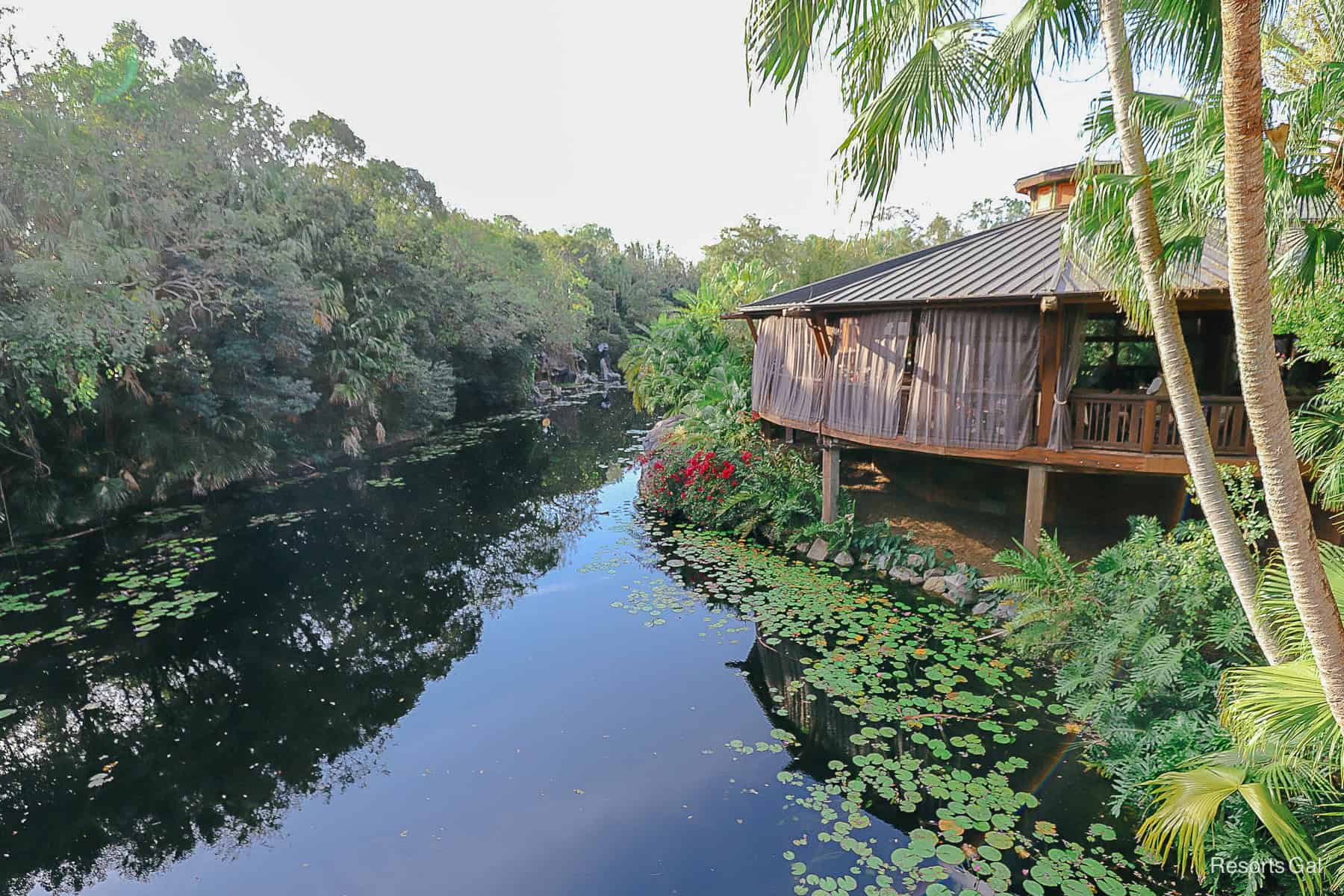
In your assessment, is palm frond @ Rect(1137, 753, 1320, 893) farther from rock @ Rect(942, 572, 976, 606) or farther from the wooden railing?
the wooden railing

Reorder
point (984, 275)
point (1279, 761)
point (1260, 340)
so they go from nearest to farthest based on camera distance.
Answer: point (1260, 340) → point (1279, 761) → point (984, 275)

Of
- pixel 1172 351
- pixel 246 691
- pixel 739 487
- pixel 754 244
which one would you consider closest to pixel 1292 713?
pixel 1172 351

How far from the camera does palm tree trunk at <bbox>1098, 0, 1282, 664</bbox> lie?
372cm

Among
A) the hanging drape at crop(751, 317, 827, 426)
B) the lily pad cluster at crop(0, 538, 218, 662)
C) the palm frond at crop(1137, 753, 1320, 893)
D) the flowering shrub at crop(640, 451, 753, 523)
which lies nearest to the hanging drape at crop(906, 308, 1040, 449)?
the hanging drape at crop(751, 317, 827, 426)

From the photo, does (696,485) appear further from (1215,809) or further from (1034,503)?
(1215,809)

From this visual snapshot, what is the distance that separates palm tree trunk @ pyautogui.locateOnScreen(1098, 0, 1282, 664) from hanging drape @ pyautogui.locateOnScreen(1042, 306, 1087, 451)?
4317 millimetres

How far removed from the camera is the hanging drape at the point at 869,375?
9117mm

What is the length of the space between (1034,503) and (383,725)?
8.11 meters

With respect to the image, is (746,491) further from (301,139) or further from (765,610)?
(301,139)

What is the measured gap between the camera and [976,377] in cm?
838

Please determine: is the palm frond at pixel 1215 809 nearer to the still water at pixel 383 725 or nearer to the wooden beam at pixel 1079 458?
the still water at pixel 383 725

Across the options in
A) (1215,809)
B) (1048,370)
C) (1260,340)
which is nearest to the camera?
(1260,340)

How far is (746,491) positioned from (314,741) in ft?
24.2

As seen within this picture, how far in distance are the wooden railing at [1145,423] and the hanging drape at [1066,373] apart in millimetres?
166
